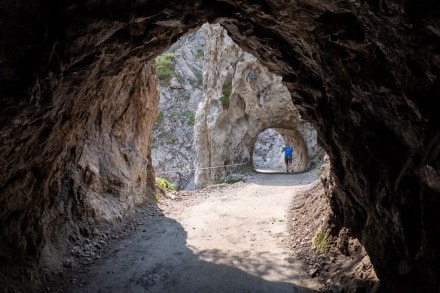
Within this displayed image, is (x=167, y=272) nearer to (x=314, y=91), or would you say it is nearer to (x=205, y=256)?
(x=205, y=256)

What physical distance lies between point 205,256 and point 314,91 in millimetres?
4227

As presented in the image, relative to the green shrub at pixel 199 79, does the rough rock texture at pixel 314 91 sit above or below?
below

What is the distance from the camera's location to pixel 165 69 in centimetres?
4634

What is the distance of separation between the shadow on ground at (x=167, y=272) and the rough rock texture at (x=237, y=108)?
14081mm

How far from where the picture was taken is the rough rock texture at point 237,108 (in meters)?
23.2

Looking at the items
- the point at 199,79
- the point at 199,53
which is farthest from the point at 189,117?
the point at 199,53

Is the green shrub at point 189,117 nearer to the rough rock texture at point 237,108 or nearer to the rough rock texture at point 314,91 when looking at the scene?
the rough rock texture at point 237,108

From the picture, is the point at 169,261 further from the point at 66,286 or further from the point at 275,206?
the point at 275,206

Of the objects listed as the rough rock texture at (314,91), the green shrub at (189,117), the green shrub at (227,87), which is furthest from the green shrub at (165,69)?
the rough rock texture at (314,91)

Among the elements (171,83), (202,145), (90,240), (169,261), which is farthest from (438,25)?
(171,83)

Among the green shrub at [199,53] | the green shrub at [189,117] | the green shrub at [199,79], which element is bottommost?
the green shrub at [189,117]

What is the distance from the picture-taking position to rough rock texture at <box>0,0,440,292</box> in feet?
12.7

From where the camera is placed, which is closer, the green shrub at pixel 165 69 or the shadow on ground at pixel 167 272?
the shadow on ground at pixel 167 272

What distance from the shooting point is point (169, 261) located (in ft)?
25.6
